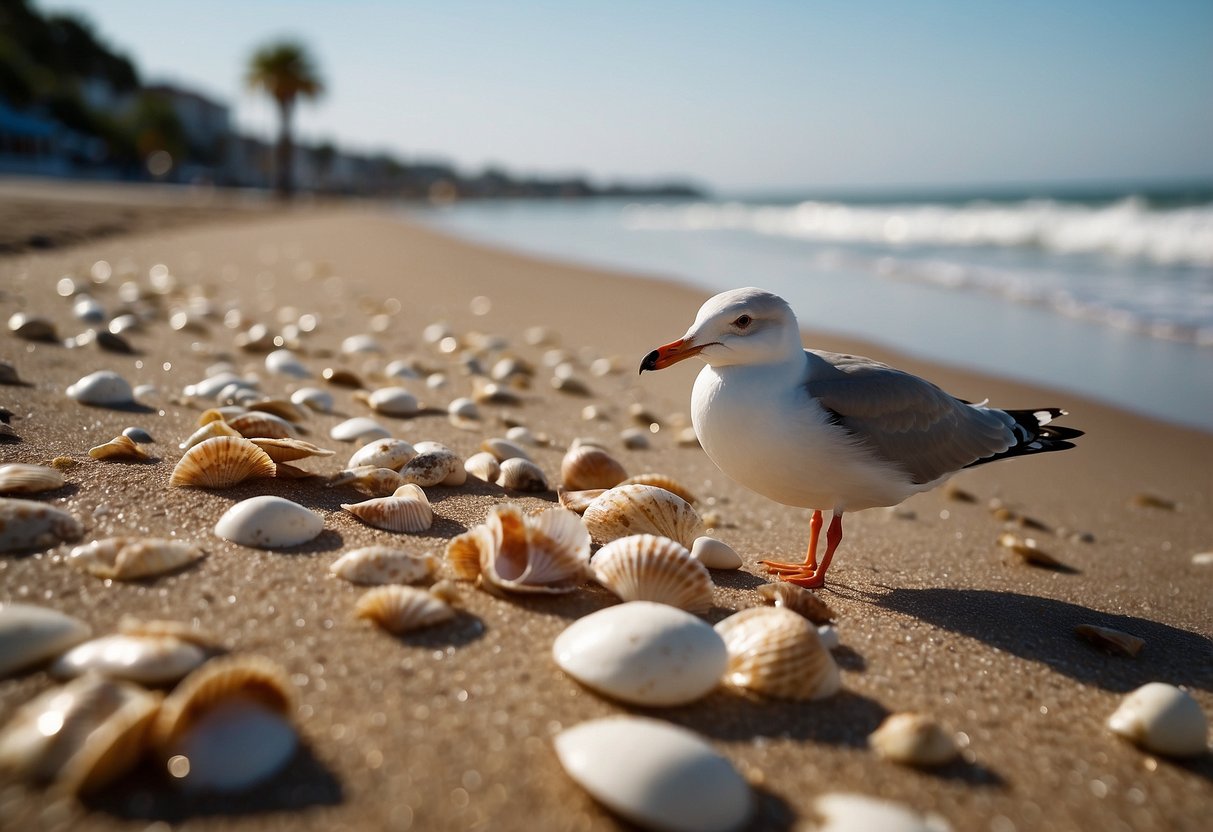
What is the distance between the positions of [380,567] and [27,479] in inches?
46.0

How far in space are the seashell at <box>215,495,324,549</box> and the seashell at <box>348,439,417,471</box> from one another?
2.41ft

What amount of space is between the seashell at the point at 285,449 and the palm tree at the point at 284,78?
51.2 meters

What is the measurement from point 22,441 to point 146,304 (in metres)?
3.95

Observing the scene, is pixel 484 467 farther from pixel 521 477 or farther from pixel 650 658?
pixel 650 658

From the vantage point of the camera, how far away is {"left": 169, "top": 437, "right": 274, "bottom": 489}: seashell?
2715 millimetres

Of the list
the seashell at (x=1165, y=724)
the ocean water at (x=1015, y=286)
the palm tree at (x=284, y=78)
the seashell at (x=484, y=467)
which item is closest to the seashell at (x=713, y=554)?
the seashell at (x=484, y=467)

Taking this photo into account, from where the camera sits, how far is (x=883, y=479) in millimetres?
2908

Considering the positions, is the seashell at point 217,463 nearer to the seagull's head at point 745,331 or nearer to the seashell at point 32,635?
the seashell at point 32,635

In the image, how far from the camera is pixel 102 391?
3760 mm

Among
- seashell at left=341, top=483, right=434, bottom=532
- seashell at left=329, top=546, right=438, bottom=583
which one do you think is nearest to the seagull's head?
seashell at left=341, top=483, right=434, bottom=532

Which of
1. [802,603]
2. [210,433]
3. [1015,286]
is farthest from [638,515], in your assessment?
[1015,286]

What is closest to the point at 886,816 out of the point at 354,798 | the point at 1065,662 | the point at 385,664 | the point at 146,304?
the point at 354,798

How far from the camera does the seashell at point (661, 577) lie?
88.7 inches

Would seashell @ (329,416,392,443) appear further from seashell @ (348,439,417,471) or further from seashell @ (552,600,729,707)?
seashell @ (552,600,729,707)
